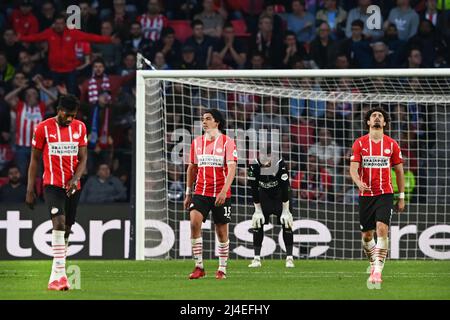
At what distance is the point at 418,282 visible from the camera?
1447 cm

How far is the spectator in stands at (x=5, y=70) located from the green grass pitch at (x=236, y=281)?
16.6 ft

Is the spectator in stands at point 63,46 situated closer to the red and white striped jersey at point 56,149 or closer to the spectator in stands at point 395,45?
the spectator in stands at point 395,45

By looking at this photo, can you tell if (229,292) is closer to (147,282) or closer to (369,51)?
(147,282)

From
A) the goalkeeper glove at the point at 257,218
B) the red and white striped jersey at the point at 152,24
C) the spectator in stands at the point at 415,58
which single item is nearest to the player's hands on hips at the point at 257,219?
the goalkeeper glove at the point at 257,218

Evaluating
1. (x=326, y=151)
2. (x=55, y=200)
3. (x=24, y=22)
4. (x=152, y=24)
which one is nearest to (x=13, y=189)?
(x=24, y=22)

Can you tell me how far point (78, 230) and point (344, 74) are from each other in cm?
497

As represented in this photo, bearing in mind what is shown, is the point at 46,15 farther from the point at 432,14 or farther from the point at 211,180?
the point at 211,180

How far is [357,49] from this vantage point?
22.5 metres

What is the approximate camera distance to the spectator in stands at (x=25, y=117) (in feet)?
69.5

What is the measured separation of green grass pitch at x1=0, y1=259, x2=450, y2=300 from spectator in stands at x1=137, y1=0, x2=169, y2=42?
19.2 ft

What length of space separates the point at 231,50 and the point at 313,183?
348 cm

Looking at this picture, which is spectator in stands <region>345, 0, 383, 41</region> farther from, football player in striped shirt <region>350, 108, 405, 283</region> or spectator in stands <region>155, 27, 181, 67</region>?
football player in striped shirt <region>350, 108, 405, 283</region>

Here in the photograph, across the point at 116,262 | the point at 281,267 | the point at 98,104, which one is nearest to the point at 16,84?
the point at 98,104

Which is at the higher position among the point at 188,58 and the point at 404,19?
the point at 404,19
